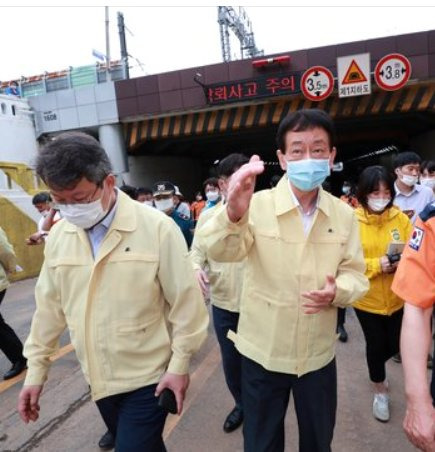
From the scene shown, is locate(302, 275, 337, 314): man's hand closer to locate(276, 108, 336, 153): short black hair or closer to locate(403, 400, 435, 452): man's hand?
locate(403, 400, 435, 452): man's hand

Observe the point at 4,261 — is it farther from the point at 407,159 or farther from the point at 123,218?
the point at 407,159

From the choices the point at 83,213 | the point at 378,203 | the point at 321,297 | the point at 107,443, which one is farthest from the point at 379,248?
the point at 107,443

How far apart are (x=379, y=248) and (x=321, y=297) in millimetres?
1385

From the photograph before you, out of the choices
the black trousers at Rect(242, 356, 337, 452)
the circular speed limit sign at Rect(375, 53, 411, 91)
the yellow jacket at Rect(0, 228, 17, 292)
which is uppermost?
the circular speed limit sign at Rect(375, 53, 411, 91)

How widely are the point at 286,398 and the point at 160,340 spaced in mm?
670

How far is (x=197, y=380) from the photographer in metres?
3.59

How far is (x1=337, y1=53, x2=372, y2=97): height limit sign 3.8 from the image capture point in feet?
27.6

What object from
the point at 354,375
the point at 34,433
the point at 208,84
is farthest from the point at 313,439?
the point at 208,84

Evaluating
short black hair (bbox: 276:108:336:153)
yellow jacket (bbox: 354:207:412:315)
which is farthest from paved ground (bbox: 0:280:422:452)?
short black hair (bbox: 276:108:336:153)

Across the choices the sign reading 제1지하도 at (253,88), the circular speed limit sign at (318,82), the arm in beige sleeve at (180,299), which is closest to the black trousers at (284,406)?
the arm in beige sleeve at (180,299)

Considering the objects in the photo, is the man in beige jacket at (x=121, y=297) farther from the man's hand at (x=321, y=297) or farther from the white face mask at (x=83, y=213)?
the man's hand at (x=321, y=297)

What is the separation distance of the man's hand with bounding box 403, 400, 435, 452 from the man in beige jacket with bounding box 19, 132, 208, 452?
874 mm

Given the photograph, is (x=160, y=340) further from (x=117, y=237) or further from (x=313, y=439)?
(x=313, y=439)

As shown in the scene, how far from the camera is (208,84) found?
10.1 m
